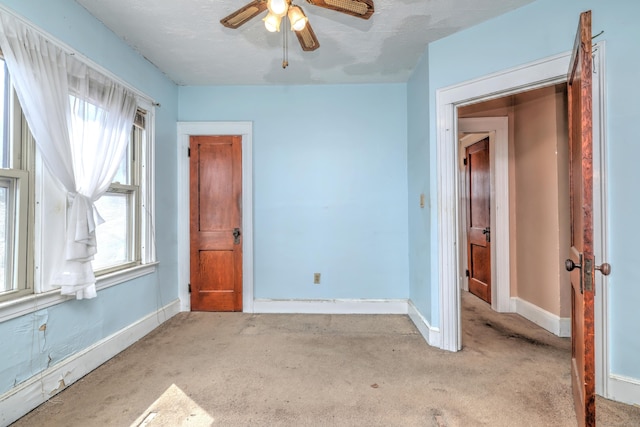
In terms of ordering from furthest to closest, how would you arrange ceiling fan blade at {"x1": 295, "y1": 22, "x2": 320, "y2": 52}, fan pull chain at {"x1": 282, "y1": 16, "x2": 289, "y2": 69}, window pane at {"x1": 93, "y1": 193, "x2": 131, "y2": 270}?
window pane at {"x1": 93, "y1": 193, "x2": 131, "y2": 270}
fan pull chain at {"x1": 282, "y1": 16, "x2": 289, "y2": 69}
ceiling fan blade at {"x1": 295, "y1": 22, "x2": 320, "y2": 52}

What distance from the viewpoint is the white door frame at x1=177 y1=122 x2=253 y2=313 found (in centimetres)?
358

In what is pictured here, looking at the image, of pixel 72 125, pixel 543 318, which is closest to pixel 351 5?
pixel 72 125

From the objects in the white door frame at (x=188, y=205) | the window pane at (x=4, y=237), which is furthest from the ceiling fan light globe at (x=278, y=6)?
the white door frame at (x=188, y=205)

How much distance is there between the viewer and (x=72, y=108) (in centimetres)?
216

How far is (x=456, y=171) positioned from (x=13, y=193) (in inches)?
119

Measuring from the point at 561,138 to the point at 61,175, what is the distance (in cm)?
398

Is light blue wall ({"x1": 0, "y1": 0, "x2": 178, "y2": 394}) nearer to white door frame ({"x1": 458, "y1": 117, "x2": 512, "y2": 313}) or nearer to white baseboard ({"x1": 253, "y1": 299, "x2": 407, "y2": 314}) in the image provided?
white baseboard ({"x1": 253, "y1": 299, "x2": 407, "y2": 314})

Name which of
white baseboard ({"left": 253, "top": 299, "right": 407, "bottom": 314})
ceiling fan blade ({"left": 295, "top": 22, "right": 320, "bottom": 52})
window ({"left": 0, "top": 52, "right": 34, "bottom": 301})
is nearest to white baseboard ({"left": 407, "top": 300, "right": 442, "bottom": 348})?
white baseboard ({"left": 253, "top": 299, "right": 407, "bottom": 314})

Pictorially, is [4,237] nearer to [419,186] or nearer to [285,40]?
[285,40]

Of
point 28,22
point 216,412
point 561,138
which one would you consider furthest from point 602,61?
point 28,22

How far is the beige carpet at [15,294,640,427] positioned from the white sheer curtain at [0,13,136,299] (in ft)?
2.41

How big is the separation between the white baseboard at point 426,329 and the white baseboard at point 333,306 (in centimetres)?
27

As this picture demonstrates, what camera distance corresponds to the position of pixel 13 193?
6.04 ft

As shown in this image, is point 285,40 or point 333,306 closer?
point 285,40
